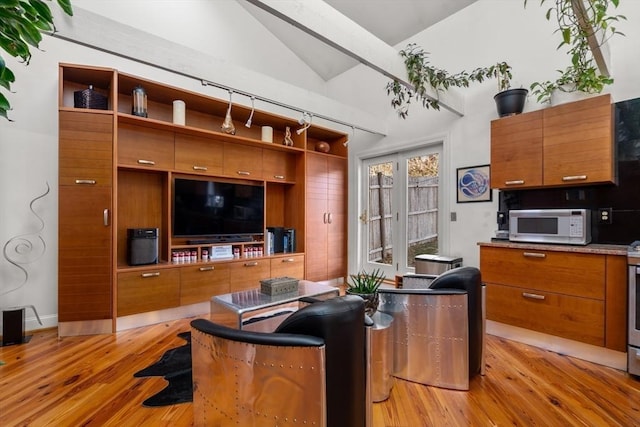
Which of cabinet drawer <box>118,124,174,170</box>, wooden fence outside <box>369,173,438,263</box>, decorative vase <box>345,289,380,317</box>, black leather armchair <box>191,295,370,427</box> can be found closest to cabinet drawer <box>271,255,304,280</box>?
wooden fence outside <box>369,173,438,263</box>

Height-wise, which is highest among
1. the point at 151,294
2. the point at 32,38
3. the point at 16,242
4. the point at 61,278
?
the point at 32,38

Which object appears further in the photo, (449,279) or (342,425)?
(449,279)

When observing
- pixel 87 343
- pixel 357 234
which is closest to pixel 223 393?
pixel 87 343

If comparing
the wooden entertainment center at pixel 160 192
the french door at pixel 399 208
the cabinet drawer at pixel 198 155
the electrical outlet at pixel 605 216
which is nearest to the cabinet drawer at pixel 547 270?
the electrical outlet at pixel 605 216

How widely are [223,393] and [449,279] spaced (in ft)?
4.92

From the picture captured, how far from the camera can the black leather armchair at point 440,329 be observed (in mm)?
1890

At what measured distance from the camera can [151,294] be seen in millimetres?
2992

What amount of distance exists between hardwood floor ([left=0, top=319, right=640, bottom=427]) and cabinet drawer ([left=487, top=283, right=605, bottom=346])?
0.69 feet

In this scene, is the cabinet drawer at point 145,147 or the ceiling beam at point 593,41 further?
the cabinet drawer at point 145,147

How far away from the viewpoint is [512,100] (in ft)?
9.50

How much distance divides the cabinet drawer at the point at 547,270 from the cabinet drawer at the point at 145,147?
3.49m

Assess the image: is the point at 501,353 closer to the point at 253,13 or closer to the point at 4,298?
the point at 4,298

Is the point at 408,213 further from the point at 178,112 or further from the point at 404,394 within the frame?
the point at 178,112

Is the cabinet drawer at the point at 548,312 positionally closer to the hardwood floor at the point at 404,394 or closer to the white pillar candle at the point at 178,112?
the hardwood floor at the point at 404,394
